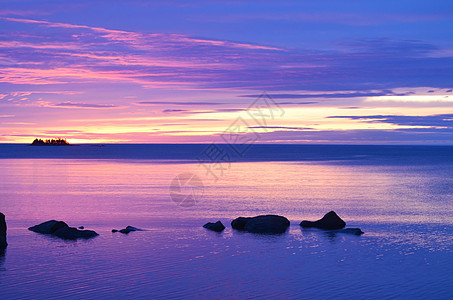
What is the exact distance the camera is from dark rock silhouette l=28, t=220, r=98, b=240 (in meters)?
30.2

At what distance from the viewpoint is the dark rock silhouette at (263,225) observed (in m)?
32.4

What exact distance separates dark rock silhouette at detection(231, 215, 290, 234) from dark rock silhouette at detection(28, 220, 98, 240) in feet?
29.4

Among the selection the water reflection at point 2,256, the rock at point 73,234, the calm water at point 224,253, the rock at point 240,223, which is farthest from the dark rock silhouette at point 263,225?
the water reflection at point 2,256

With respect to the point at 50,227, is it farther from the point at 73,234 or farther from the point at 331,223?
the point at 331,223

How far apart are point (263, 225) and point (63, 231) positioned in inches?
466

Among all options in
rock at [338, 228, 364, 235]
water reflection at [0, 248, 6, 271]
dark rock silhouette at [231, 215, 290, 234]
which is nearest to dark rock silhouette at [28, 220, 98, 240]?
water reflection at [0, 248, 6, 271]

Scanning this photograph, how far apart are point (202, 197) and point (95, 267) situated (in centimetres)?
2803

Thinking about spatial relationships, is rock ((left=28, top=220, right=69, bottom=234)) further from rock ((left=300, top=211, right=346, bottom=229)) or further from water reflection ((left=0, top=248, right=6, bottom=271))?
rock ((left=300, top=211, right=346, bottom=229))

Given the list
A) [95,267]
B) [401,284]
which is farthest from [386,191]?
[95,267]

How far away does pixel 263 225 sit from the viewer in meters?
32.7

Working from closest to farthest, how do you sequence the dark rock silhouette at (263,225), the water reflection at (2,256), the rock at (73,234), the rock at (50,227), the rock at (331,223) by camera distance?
the water reflection at (2,256) < the rock at (73,234) < the rock at (50,227) < the dark rock silhouette at (263,225) < the rock at (331,223)

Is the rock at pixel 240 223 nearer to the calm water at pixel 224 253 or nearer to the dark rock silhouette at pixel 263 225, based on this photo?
the dark rock silhouette at pixel 263 225

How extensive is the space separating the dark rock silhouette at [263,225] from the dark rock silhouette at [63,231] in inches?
352

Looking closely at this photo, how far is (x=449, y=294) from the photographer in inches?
813
